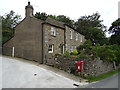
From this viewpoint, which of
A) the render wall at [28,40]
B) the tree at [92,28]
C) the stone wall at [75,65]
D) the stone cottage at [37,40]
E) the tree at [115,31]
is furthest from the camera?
the tree at [92,28]

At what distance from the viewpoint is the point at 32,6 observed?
2248cm

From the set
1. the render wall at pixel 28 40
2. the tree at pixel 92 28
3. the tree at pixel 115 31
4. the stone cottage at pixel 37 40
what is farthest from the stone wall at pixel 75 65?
the tree at pixel 92 28

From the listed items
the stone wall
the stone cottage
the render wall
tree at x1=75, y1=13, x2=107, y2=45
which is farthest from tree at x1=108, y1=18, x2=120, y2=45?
the render wall

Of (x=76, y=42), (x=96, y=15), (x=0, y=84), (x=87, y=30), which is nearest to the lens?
(x=0, y=84)

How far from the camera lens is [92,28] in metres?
42.5

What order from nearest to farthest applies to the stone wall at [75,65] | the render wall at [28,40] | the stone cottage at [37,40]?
the stone wall at [75,65]
the stone cottage at [37,40]
the render wall at [28,40]

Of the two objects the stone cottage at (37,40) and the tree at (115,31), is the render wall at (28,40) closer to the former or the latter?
the stone cottage at (37,40)

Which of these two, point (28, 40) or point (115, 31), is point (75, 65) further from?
point (115, 31)

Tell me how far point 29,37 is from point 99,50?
11.2 metres

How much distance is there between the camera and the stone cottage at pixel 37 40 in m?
19.6

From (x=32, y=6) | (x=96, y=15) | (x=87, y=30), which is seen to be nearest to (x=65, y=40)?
(x=32, y=6)

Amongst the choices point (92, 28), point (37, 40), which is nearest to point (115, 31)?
point (92, 28)

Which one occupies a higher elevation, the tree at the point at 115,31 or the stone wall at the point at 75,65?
the tree at the point at 115,31

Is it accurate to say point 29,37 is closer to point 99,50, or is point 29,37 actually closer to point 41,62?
point 41,62
